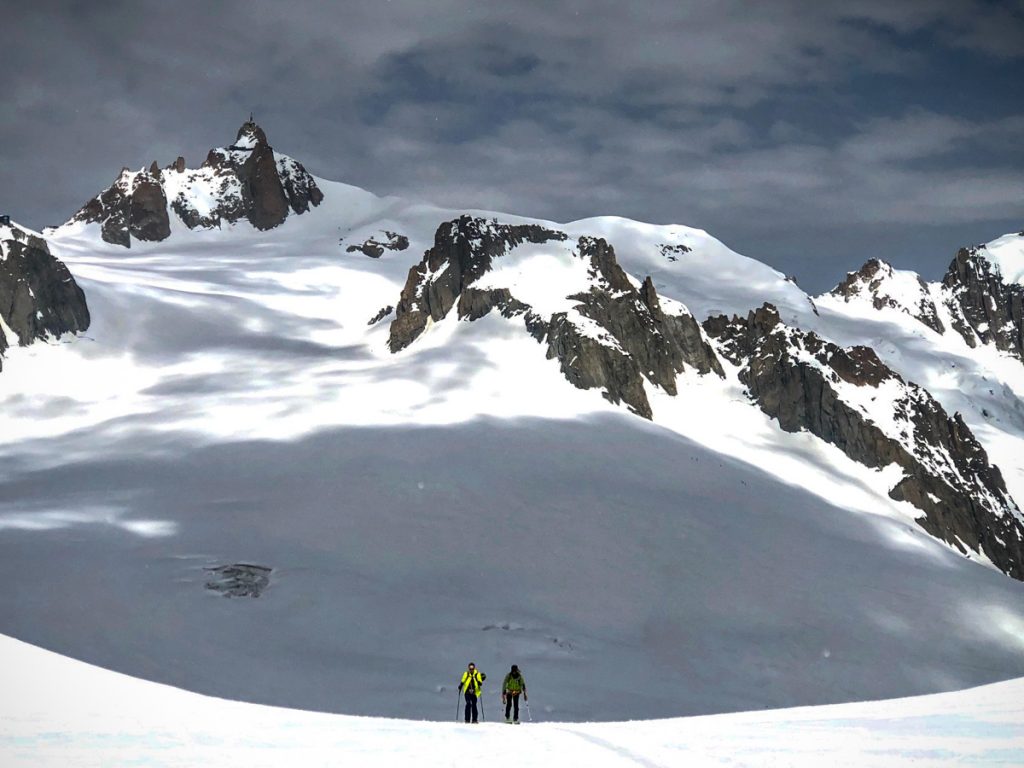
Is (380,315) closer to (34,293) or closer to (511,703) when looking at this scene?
(34,293)

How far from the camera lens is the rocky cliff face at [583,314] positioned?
127 metres

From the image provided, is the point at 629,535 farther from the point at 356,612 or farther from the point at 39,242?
the point at 39,242

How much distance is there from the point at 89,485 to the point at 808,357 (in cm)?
10103

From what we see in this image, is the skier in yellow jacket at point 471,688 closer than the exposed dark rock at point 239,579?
Yes

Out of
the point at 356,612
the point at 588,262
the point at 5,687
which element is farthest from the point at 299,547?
the point at 588,262

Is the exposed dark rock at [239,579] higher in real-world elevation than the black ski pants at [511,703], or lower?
higher

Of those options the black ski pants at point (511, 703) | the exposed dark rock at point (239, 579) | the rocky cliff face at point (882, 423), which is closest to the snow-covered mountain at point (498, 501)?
the exposed dark rock at point (239, 579)

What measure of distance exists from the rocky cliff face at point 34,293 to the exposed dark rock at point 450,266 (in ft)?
126

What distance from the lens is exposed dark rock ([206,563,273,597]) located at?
59.2m

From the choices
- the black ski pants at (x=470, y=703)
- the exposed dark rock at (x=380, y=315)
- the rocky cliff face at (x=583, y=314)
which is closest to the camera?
the black ski pants at (x=470, y=703)

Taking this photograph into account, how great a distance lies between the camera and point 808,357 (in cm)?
15500

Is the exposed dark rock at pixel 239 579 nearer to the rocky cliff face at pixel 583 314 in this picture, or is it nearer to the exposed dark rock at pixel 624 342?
the rocky cliff face at pixel 583 314


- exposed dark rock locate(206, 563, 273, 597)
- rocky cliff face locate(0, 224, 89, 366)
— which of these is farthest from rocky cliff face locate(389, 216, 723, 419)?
exposed dark rock locate(206, 563, 273, 597)

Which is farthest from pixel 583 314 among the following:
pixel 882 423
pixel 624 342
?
pixel 882 423
